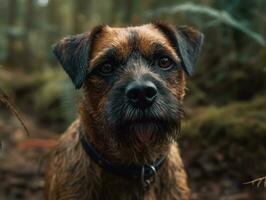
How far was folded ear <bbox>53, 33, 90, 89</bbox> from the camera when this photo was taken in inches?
211

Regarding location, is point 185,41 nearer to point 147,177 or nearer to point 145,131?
point 145,131

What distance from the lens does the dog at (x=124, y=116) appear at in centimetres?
503

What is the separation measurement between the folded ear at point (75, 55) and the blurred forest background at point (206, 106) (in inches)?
23.4

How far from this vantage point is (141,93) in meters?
4.82

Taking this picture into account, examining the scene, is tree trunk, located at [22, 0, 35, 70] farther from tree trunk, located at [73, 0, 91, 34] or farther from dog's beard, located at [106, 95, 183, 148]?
dog's beard, located at [106, 95, 183, 148]

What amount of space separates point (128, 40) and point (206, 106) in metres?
3.90

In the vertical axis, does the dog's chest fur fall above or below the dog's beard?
below

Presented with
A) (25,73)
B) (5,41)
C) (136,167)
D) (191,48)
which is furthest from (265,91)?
(5,41)

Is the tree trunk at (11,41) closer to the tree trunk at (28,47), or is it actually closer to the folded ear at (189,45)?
the tree trunk at (28,47)

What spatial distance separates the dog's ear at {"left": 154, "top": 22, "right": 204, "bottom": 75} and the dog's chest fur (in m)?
0.79

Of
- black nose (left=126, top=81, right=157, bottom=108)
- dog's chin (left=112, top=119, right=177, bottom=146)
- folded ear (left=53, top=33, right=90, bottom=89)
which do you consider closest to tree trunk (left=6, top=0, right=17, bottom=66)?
folded ear (left=53, top=33, right=90, bottom=89)

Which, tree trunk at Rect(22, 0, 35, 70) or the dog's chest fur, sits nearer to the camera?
the dog's chest fur

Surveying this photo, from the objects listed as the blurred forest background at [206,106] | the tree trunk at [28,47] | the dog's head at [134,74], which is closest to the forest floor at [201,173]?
the blurred forest background at [206,106]

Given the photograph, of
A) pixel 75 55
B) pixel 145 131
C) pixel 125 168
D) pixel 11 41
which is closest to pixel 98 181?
pixel 125 168
